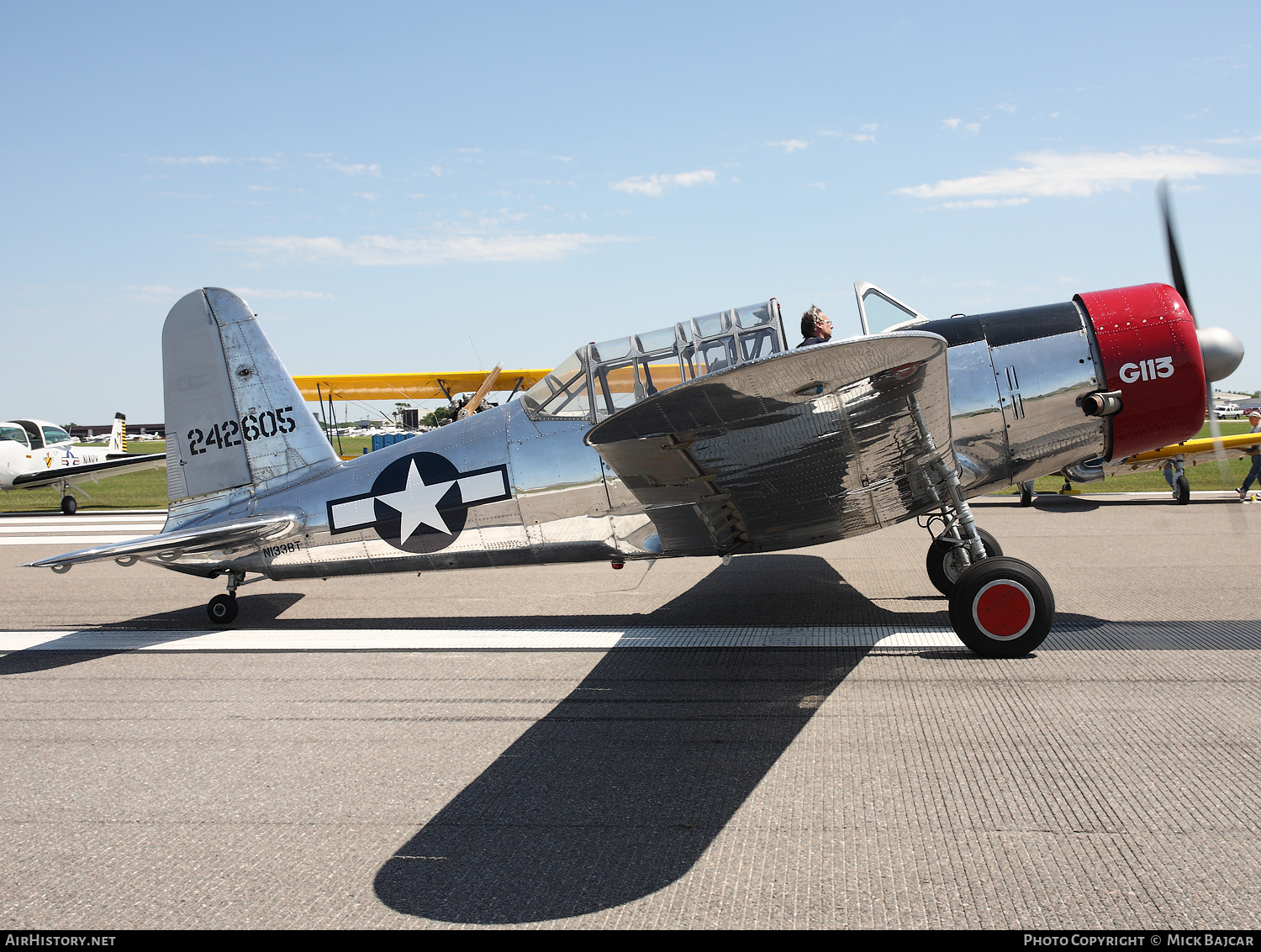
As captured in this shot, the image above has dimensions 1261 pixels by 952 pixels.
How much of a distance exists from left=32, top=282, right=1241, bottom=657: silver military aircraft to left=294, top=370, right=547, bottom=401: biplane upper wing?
14.7 metres

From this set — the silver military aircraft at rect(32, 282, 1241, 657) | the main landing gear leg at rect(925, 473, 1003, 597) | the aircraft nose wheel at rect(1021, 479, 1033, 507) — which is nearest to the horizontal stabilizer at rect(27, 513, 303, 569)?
the silver military aircraft at rect(32, 282, 1241, 657)

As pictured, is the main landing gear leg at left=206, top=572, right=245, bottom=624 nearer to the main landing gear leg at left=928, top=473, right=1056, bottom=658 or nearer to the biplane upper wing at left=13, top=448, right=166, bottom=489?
the main landing gear leg at left=928, top=473, right=1056, bottom=658

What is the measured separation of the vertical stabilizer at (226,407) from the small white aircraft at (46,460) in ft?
46.4

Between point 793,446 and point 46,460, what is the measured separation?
23.8 metres

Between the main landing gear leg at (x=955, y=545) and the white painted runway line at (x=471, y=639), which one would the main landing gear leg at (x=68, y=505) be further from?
the main landing gear leg at (x=955, y=545)

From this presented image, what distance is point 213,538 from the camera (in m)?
6.04

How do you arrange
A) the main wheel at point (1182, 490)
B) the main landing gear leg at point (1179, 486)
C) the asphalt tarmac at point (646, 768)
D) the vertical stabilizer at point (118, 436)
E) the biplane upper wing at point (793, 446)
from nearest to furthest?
the asphalt tarmac at point (646, 768) → the biplane upper wing at point (793, 446) → the main landing gear leg at point (1179, 486) → the main wheel at point (1182, 490) → the vertical stabilizer at point (118, 436)

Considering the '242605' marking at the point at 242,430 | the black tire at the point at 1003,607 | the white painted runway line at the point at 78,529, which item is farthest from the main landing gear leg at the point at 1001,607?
the white painted runway line at the point at 78,529

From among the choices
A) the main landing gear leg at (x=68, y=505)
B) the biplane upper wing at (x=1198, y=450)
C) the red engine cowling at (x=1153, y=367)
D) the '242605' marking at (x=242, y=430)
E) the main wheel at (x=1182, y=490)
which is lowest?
the main wheel at (x=1182, y=490)

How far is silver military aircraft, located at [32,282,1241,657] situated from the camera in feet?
12.9

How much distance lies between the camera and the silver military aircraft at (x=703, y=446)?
12.9 feet

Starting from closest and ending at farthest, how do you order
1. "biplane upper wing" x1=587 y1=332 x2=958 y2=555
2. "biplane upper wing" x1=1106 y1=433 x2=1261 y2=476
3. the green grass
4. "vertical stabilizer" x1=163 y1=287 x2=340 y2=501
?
"biplane upper wing" x1=587 y1=332 x2=958 y2=555
"vertical stabilizer" x1=163 y1=287 x2=340 y2=501
"biplane upper wing" x1=1106 y1=433 x2=1261 y2=476
the green grass

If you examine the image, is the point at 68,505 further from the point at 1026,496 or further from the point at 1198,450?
the point at 1198,450

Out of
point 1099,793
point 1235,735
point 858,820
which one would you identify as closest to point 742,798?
point 858,820
